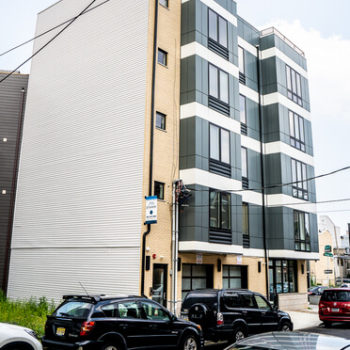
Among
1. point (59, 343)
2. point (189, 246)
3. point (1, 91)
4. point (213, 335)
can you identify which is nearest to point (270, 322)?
point (213, 335)

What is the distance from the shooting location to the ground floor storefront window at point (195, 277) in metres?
19.2

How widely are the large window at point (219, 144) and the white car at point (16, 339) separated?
44.1ft

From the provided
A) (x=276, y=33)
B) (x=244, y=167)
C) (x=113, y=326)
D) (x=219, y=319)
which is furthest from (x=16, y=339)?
(x=276, y=33)

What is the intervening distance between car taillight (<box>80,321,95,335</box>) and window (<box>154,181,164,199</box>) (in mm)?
9897

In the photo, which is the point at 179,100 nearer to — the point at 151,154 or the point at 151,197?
the point at 151,154

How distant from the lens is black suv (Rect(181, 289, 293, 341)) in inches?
481

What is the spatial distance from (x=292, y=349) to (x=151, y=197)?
13050mm

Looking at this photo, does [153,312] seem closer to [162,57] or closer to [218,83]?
[162,57]

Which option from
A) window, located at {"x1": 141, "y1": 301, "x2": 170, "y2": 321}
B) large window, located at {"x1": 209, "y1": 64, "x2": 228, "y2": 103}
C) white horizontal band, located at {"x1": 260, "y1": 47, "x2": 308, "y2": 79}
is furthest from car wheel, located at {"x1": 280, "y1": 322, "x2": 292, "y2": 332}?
white horizontal band, located at {"x1": 260, "y1": 47, "x2": 308, "y2": 79}

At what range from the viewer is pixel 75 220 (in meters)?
19.9

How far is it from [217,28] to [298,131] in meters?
9.55

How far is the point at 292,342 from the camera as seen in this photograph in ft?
14.4

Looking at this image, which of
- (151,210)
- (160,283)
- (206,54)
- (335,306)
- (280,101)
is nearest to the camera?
(151,210)

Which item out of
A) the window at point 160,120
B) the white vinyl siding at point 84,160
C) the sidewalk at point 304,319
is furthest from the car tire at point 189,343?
the window at point 160,120
